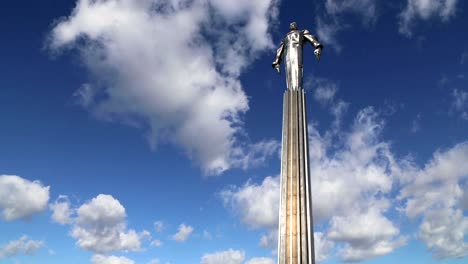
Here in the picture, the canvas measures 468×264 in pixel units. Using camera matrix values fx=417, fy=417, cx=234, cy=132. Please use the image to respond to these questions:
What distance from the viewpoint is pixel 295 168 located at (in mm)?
27266

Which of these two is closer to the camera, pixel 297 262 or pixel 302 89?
pixel 297 262

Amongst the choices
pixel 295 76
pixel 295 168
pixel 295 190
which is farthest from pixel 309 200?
pixel 295 76

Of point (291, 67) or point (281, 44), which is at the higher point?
point (281, 44)

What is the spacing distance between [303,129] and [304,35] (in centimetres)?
825

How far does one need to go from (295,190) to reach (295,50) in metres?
11.4

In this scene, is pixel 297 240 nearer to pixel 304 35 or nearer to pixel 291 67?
pixel 291 67

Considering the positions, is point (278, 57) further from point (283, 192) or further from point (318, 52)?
point (283, 192)

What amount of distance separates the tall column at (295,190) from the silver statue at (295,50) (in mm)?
1255

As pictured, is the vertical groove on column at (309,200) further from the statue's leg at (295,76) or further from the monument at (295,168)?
the statue's leg at (295,76)

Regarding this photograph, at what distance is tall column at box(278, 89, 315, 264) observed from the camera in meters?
24.8

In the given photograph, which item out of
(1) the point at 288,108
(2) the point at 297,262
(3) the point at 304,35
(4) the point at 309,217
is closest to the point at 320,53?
(3) the point at 304,35

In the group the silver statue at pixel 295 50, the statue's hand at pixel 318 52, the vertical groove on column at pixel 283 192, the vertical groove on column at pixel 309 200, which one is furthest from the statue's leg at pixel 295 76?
the vertical groove on column at pixel 309 200

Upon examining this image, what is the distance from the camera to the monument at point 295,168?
2488 centimetres

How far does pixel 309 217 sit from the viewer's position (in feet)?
83.6
